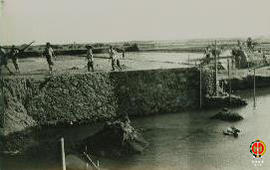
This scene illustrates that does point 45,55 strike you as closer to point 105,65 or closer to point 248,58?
point 105,65

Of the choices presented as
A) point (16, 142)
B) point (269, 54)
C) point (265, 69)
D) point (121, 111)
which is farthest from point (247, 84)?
point (16, 142)

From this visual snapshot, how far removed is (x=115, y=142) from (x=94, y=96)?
11.0ft

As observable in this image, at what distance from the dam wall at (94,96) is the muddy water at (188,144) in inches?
25.2

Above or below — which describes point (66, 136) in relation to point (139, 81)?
below

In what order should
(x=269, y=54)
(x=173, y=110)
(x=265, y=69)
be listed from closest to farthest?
(x=173, y=110) < (x=265, y=69) < (x=269, y=54)

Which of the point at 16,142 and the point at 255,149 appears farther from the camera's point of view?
the point at 16,142

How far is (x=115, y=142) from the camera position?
39.7 ft

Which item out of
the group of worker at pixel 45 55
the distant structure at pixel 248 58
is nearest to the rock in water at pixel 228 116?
the group of worker at pixel 45 55

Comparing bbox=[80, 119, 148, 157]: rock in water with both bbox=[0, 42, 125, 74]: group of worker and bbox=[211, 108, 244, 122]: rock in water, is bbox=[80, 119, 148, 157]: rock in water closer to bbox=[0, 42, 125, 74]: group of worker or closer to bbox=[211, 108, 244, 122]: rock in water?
bbox=[0, 42, 125, 74]: group of worker

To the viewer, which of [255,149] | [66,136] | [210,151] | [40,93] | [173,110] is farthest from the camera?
[173,110]

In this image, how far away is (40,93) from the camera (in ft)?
46.6

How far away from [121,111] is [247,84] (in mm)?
10889

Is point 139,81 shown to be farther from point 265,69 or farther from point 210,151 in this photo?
point 265,69

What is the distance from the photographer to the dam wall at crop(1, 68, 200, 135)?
1366 centimetres
